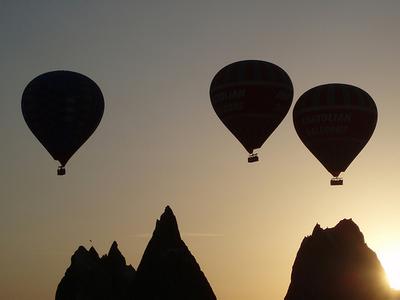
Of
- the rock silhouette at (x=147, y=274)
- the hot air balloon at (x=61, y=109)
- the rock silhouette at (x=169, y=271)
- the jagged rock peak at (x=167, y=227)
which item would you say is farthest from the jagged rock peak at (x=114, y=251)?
the hot air balloon at (x=61, y=109)

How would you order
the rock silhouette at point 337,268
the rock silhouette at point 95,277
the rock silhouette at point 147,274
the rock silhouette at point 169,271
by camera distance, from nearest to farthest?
the rock silhouette at point 169,271
the rock silhouette at point 147,274
the rock silhouette at point 95,277
the rock silhouette at point 337,268

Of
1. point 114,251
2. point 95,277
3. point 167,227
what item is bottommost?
point 95,277

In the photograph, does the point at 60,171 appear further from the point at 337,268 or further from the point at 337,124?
the point at 337,268

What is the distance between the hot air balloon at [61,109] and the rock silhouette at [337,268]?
47625 mm

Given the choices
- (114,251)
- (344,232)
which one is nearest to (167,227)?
(114,251)

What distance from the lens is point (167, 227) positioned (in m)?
89.4

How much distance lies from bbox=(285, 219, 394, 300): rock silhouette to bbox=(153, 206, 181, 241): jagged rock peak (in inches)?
982

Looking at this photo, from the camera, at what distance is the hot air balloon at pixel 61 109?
69125 millimetres

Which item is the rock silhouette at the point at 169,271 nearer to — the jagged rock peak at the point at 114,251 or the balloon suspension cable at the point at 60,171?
the jagged rock peak at the point at 114,251

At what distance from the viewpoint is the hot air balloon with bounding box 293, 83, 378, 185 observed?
68312 millimetres

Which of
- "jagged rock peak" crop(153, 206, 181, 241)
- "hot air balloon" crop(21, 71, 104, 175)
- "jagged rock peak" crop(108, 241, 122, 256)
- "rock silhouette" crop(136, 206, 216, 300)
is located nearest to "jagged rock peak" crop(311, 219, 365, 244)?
"jagged rock peak" crop(108, 241, 122, 256)

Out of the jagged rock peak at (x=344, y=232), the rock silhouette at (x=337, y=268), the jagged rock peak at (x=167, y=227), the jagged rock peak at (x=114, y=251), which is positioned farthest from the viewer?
the jagged rock peak at (x=344, y=232)

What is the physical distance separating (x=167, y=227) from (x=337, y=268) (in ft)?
103

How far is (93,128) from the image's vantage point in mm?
70750
